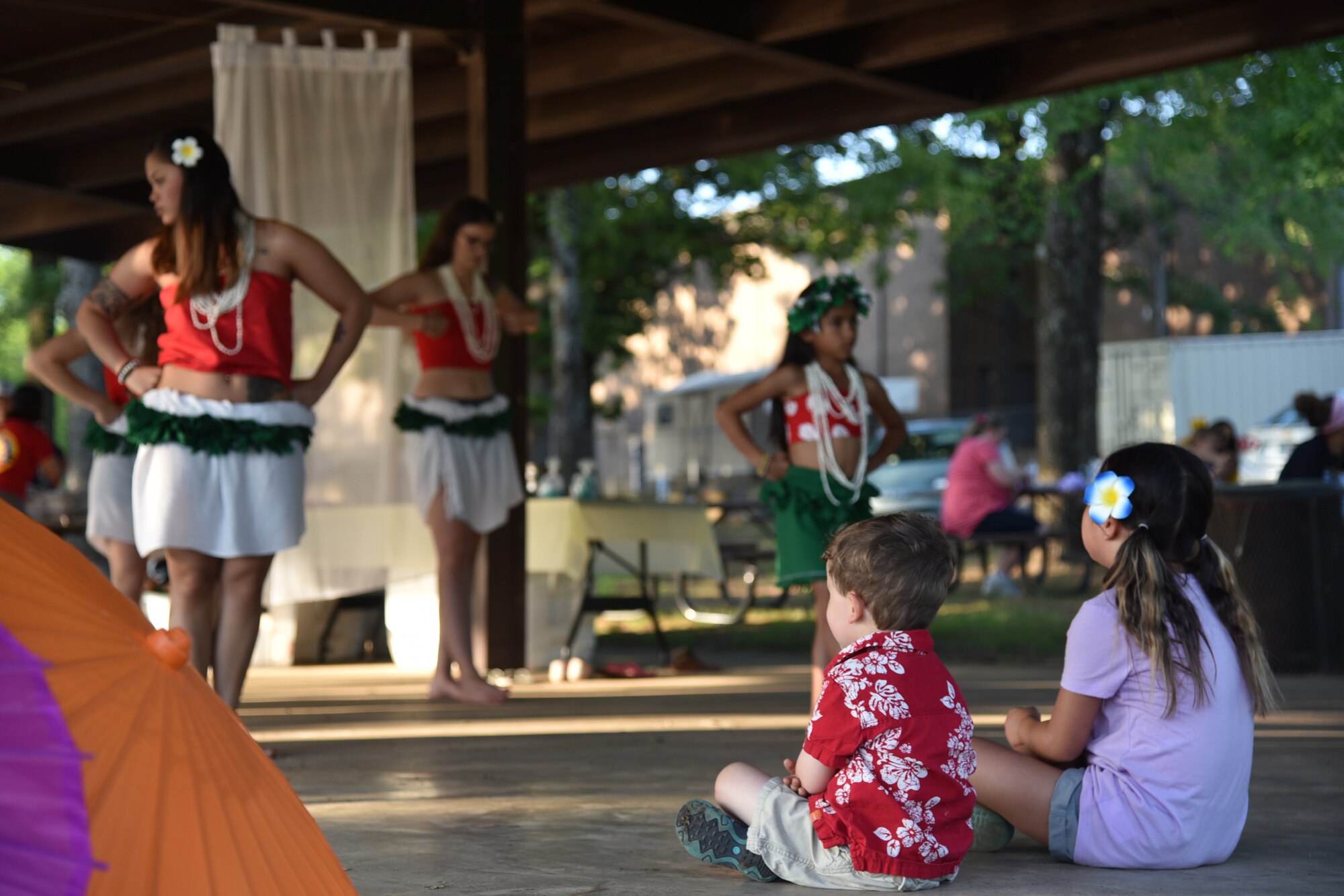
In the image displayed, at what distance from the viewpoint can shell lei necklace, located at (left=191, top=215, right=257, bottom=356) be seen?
452 cm

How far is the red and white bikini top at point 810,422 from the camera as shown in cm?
569

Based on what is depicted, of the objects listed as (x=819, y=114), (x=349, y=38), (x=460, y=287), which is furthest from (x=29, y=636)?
(x=819, y=114)

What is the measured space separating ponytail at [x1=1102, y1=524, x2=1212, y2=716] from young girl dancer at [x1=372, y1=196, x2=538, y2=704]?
3763 mm

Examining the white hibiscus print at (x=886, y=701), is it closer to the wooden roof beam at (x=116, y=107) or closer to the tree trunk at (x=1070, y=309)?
the wooden roof beam at (x=116, y=107)

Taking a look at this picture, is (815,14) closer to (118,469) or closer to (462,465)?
(462,465)

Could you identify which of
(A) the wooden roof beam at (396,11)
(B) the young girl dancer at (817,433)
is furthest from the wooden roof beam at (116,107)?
(B) the young girl dancer at (817,433)

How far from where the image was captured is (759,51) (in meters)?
7.88

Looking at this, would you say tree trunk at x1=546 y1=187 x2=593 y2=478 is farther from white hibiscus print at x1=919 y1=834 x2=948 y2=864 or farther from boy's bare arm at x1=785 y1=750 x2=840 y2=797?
white hibiscus print at x1=919 y1=834 x2=948 y2=864

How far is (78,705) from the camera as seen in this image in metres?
1.91

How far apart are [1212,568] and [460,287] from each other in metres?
3.91

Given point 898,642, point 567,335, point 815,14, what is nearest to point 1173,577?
point 898,642

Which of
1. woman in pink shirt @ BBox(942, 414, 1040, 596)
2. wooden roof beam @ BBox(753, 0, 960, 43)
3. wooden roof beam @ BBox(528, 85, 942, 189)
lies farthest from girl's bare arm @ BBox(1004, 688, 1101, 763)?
woman in pink shirt @ BBox(942, 414, 1040, 596)

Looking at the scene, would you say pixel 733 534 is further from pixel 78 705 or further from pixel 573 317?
pixel 78 705

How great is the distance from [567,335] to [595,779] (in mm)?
13847
